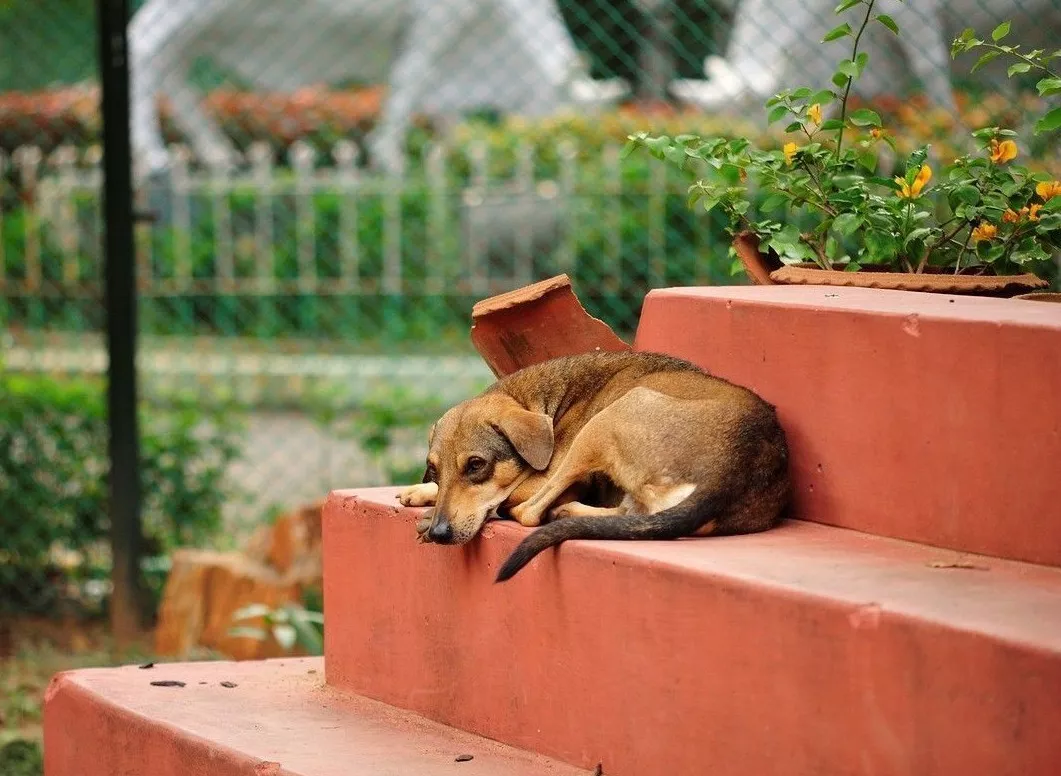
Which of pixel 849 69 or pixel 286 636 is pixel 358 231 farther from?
pixel 849 69

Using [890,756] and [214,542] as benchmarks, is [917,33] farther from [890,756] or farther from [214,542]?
[890,756]

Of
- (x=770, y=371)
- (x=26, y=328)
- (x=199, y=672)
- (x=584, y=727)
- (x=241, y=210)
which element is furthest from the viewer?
(x=241, y=210)

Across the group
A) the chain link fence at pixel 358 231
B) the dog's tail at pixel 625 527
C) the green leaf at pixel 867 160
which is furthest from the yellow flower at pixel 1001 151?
the chain link fence at pixel 358 231

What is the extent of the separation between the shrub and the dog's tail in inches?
166

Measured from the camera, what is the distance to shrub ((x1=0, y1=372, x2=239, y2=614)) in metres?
7.13

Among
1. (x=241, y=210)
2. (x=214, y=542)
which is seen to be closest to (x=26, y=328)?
(x=241, y=210)

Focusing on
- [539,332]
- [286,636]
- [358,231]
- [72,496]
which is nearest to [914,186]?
[539,332]

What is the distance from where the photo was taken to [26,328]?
30.7 ft

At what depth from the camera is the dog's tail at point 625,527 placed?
3.18 m

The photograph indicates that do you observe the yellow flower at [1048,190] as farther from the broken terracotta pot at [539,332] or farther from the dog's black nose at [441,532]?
the dog's black nose at [441,532]

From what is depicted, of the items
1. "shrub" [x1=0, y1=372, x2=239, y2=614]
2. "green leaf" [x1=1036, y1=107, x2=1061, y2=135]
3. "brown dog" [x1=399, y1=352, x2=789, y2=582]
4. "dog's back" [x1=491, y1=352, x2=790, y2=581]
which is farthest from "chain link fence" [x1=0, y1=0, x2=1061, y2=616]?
"dog's back" [x1=491, y1=352, x2=790, y2=581]

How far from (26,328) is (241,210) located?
6.72 ft

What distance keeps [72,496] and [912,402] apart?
5010 mm

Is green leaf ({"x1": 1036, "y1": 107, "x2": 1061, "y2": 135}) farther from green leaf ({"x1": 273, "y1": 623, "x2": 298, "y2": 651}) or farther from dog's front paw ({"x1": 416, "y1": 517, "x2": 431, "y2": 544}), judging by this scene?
green leaf ({"x1": 273, "y1": 623, "x2": 298, "y2": 651})
